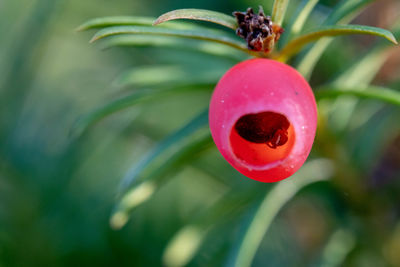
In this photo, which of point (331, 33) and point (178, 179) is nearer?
point (331, 33)

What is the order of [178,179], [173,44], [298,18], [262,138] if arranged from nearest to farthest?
[262,138]
[298,18]
[173,44]
[178,179]

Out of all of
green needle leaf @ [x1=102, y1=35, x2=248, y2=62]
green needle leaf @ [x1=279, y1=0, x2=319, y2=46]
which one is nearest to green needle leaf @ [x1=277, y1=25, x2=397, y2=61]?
green needle leaf @ [x1=279, y1=0, x2=319, y2=46]

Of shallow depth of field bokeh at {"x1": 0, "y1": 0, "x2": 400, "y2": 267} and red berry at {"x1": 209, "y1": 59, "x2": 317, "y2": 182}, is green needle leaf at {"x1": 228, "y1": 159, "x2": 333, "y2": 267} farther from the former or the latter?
red berry at {"x1": 209, "y1": 59, "x2": 317, "y2": 182}

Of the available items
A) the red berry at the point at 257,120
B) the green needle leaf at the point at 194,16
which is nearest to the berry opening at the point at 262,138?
the red berry at the point at 257,120

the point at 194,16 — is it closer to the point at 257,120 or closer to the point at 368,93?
the point at 257,120

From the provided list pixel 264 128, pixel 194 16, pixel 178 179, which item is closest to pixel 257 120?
pixel 264 128

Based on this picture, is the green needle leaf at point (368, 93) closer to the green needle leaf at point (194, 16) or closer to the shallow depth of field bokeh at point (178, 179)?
the shallow depth of field bokeh at point (178, 179)
